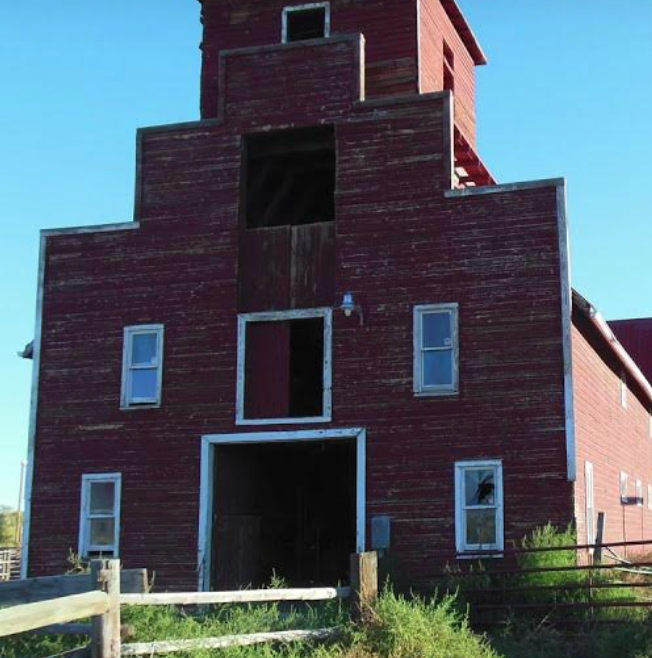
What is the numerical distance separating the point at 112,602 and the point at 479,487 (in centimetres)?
1052

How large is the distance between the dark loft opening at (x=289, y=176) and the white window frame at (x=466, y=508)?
23.1 ft

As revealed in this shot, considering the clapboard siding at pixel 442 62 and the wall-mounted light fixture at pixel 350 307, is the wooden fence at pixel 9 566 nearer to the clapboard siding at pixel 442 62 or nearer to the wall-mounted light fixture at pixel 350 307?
the wall-mounted light fixture at pixel 350 307

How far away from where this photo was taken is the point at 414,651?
1233cm

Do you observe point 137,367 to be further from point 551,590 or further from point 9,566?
point 9,566

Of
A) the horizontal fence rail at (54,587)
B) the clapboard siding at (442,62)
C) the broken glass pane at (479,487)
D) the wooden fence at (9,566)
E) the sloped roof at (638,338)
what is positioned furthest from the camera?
the sloped roof at (638,338)

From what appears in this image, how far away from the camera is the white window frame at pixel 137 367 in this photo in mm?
21359

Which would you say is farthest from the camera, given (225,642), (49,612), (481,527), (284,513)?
(284,513)

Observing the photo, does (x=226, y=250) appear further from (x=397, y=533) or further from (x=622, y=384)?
(x=622, y=384)

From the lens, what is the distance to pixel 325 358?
2056cm

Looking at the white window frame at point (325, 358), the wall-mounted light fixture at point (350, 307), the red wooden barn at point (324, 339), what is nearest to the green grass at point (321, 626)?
the red wooden barn at point (324, 339)

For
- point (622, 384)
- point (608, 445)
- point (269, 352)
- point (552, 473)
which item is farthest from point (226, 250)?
point (622, 384)

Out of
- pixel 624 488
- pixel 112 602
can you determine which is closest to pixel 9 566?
pixel 624 488

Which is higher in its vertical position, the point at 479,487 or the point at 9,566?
the point at 479,487

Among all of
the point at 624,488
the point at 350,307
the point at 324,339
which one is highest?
the point at 350,307
